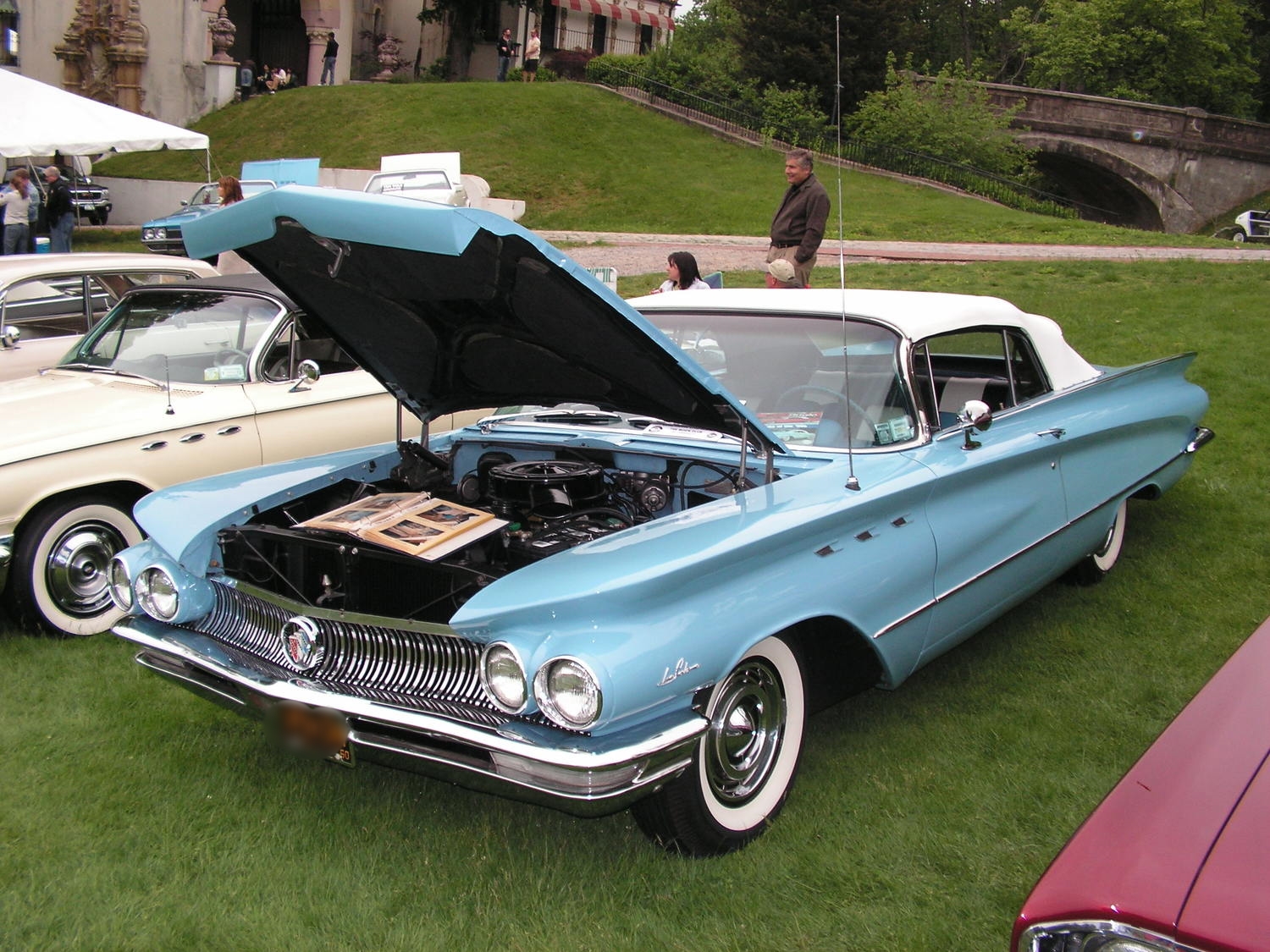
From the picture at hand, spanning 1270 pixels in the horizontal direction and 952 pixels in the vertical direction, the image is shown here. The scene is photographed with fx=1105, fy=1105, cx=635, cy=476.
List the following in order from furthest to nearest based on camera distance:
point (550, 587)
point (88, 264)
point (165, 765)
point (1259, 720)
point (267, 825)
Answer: point (88, 264)
point (165, 765)
point (267, 825)
point (550, 587)
point (1259, 720)

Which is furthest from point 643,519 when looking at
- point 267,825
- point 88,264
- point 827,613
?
point 88,264

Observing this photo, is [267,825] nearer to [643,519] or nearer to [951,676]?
[643,519]

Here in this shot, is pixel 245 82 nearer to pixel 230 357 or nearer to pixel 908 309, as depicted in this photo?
pixel 230 357

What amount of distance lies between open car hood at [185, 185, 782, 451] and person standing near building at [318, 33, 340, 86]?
3379 cm

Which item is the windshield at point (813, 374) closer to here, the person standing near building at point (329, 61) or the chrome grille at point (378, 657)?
the chrome grille at point (378, 657)

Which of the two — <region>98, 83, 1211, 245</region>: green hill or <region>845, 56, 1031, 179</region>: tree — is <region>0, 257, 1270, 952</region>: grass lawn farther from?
<region>845, 56, 1031, 179</region>: tree

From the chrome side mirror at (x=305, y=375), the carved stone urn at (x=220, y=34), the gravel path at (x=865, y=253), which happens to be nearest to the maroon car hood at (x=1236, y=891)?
the chrome side mirror at (x=305, y=375)

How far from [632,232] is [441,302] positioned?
57.4 feet

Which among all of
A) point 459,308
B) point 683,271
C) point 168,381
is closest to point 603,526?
point 459,308

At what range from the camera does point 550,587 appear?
275cm

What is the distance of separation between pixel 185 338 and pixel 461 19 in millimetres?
36612

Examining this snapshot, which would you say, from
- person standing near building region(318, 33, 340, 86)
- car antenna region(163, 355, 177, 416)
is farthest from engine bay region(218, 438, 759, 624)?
person standing near building region(318, 33, 340, 86)

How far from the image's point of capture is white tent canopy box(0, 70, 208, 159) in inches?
437

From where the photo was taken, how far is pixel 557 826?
10.5 ft
